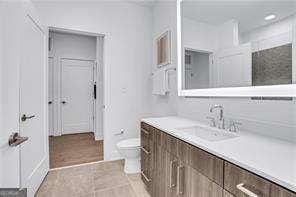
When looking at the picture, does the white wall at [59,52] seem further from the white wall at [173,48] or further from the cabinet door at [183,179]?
the cabinet door at [183,179]

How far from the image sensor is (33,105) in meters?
1.80

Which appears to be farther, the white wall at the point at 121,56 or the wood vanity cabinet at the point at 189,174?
the white wall at the point at 121,56

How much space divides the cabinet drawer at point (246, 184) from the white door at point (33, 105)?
65.3 inches

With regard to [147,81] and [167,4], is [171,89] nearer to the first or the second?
[147,81]

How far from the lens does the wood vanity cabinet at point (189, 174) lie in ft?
2.28

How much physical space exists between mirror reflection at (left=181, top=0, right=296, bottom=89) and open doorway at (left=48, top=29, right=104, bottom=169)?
7.94 feet

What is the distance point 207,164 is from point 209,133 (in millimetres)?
576

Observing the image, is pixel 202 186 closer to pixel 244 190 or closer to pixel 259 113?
pixel 244 190

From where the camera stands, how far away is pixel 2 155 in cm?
83

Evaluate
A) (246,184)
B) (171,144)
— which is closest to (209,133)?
(171,144)

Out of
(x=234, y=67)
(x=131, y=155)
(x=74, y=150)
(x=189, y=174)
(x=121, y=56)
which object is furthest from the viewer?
(x=74, y=150)

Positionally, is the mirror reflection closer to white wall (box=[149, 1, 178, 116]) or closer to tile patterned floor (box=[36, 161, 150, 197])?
white wall (box=[149, 1, 178, 116])

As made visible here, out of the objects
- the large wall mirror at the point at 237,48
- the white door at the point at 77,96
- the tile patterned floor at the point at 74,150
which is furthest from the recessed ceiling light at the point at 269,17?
the white door at the point at 77,96

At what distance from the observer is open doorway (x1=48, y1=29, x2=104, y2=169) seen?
3.93 metres
